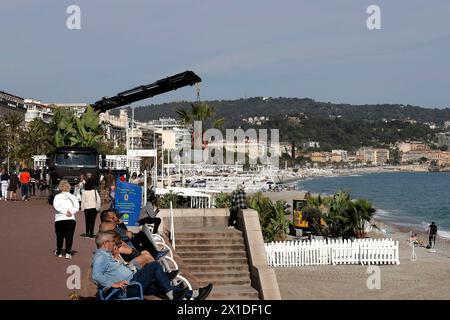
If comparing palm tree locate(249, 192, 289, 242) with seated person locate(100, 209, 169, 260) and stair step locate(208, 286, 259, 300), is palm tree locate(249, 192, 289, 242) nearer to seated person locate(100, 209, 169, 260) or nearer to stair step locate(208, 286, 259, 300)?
stair step locate(208, 286, 259, 300)

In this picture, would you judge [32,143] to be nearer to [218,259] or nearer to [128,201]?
[128,201]

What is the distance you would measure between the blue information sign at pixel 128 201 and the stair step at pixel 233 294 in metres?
2.98

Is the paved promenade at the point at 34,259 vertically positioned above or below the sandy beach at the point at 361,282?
above

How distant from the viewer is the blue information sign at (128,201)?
17469 mm

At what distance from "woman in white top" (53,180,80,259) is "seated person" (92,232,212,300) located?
14.4 feet

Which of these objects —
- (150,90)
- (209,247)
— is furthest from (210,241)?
(150,90)

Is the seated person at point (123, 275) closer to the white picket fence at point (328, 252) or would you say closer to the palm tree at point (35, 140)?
the white picket fence at point (328, 252)

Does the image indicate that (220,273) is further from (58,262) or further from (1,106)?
(1,106)

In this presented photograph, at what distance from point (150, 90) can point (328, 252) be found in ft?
56.1

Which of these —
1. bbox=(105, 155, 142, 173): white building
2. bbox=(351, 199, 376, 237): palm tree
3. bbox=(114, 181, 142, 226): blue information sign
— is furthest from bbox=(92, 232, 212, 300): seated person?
bbox=(105, 155, 142, 173): white building

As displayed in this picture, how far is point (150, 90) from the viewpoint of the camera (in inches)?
1549

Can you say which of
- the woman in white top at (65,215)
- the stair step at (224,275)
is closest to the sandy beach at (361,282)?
the stair step at (224,275)

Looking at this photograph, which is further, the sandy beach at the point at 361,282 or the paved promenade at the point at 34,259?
the sandy beach at the point at 361,282
